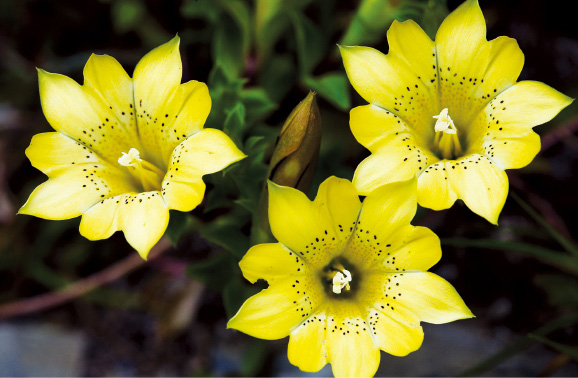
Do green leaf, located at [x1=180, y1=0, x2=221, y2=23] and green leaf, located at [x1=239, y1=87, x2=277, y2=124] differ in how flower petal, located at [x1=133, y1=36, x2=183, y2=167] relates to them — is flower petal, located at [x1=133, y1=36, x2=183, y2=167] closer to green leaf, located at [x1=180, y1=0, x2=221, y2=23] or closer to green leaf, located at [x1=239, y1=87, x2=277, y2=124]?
green leaf, located at [x1=239, y1=87, x2=277, y2=124]

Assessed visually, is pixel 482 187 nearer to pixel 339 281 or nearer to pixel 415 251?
pixel 415 251

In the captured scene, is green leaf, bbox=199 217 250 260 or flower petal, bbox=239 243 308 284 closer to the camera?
flower petal, bbox=239 243 308 284

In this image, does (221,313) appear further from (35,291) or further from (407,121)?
(407,121)

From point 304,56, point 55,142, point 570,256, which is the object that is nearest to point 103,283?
point 55,142

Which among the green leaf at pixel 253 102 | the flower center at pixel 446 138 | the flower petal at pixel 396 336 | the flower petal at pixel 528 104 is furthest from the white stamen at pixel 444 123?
the green leaf at pixel 253 102

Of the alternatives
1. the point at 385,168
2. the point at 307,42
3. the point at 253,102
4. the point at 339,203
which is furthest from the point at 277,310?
the point at 307,42

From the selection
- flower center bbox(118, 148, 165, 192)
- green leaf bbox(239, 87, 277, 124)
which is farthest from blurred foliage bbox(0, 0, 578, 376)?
flower center bbox(118, 148, 165, 192)
